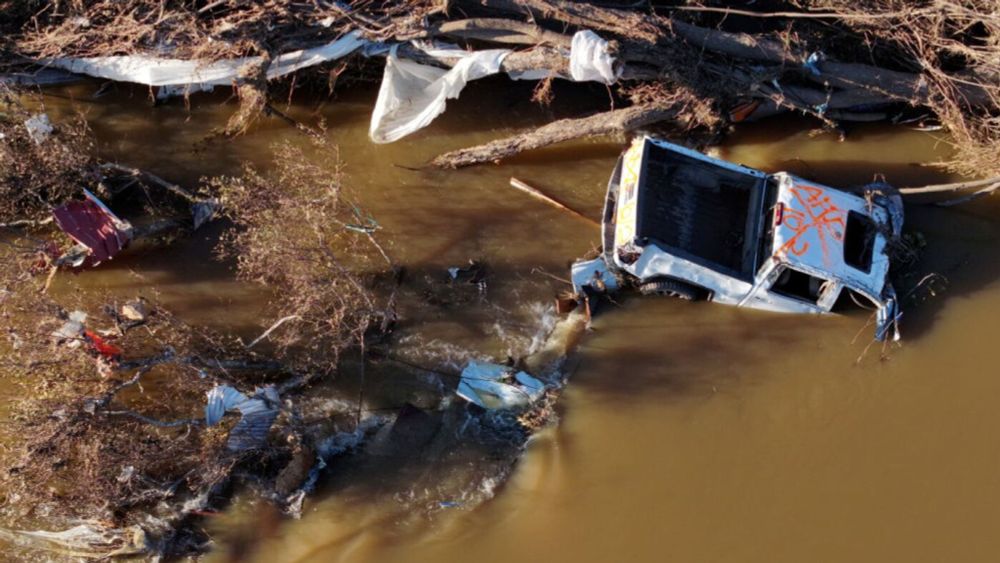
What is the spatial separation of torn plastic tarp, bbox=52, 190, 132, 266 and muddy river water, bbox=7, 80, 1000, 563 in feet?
1.35

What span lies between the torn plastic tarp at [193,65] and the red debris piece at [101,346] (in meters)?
3.15

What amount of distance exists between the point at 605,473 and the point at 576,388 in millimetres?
908

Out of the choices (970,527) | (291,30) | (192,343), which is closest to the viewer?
(970,527)

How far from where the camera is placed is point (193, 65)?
9398 millimetres

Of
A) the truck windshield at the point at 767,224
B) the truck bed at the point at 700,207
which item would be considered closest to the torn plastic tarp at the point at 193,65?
the truck bed at the point at 700,207

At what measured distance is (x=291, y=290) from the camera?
28.6 feet

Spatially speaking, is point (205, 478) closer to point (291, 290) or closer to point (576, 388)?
point (291, 290)

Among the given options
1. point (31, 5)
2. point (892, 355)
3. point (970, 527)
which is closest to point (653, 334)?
point (892, 355)

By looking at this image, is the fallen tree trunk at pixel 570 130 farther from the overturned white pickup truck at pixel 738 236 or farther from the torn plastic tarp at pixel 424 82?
the overturned white pickup truck at pixel 738 236

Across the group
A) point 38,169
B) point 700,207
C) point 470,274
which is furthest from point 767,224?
point 38,169

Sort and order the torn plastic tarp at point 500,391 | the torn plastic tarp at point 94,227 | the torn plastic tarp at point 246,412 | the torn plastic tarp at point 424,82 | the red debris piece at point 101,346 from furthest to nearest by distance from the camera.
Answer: the torn plastic tarp at point 424,82, the torn plastic tarp at point 94,227, the torn plastic tarp at point 500,391, the red debris piece at point 101,346, the torn plastic tarp at point 246,412

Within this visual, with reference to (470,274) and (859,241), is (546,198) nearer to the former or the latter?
(470,274)

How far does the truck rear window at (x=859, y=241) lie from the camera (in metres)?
8.48

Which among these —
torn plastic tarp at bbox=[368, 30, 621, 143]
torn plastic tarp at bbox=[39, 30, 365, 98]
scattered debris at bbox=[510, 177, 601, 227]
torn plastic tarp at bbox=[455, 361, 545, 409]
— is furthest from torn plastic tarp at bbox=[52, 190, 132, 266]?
scattered debris at bbox=[510, 177, 601, 227]
